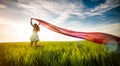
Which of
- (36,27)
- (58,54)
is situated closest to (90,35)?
(58,54)

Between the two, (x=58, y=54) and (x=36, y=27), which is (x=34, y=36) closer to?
(x=36, y=27)

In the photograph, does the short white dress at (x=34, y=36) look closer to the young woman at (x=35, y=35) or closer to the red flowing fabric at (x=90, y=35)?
the young woman at (x=35, y=35)

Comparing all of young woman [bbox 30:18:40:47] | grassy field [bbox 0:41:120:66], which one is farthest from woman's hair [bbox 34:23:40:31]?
grassy field [bbox 0:41:120:66]

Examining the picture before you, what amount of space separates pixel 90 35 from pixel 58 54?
1.46 ft

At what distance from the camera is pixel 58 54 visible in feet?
8.87

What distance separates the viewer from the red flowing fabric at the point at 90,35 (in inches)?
108

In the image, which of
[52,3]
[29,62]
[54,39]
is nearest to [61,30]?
[54,39]

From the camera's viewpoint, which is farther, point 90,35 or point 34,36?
point 90,35

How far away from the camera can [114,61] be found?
279cm

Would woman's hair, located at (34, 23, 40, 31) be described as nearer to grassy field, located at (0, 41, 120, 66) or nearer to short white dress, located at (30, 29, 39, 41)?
short white dress, located at (30, 29, 39, 41)

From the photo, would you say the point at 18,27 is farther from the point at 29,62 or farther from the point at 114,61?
the point at 114,61

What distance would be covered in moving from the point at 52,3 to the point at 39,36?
0.41 metres

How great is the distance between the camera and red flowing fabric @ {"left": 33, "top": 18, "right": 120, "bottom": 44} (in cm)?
275

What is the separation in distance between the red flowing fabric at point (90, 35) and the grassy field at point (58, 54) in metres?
0.06
